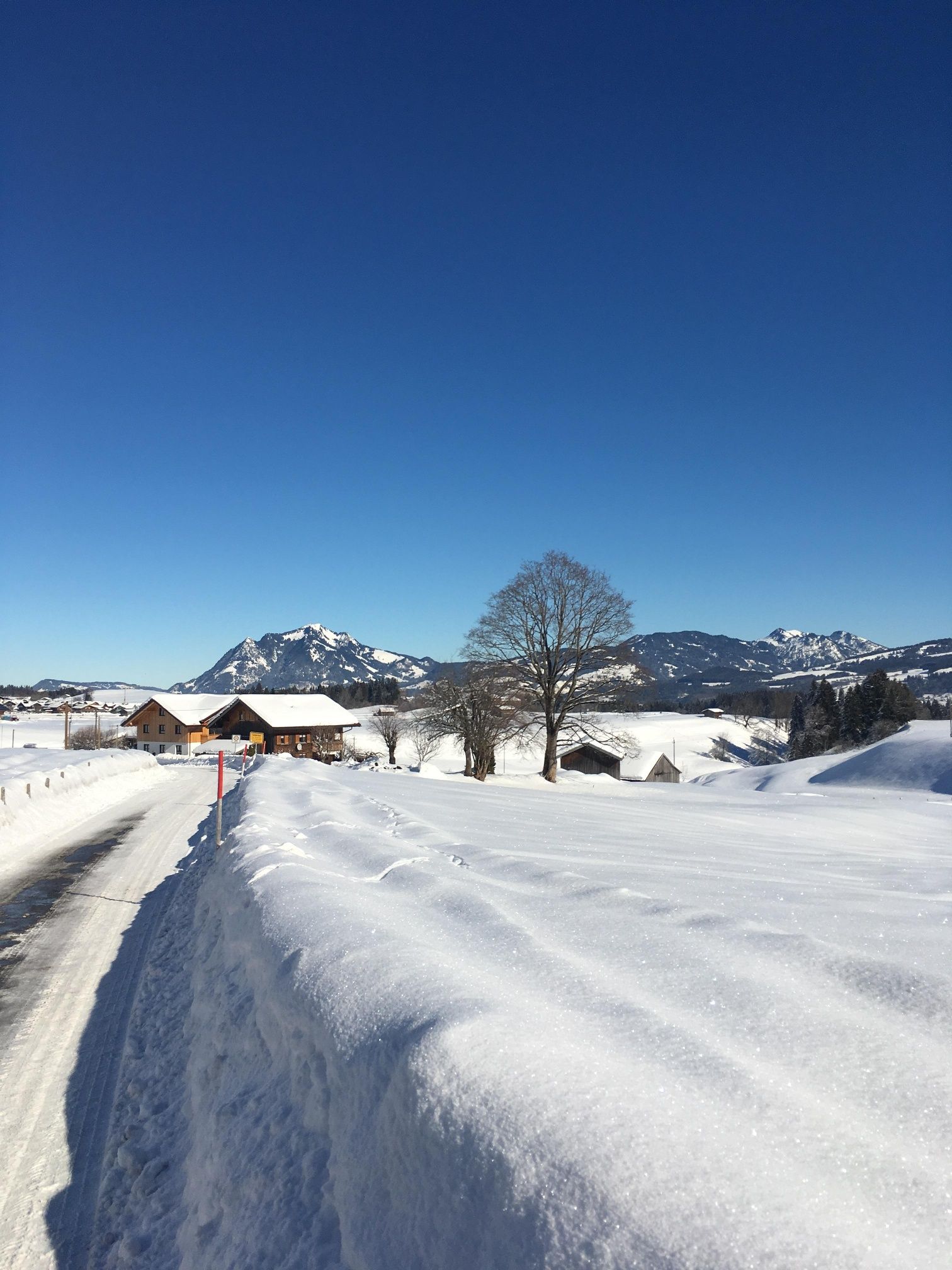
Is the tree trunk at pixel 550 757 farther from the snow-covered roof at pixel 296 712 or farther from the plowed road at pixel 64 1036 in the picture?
the snow-covered roof at pixel 296 712

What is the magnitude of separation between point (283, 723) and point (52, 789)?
48889mm

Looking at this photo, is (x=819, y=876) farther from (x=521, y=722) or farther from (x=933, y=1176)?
(x=521, y=722)

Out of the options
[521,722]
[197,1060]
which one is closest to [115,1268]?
[197,1060]

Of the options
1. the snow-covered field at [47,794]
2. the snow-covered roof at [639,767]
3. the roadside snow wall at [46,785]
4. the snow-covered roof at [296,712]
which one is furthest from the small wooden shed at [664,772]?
the roadside snow wall at [46,785]

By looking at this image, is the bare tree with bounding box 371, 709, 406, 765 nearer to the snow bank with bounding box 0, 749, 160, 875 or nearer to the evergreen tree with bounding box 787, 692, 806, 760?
the snow bank with bounding box 0, 749, 160, 875

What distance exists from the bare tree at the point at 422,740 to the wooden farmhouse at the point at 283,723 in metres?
7.12

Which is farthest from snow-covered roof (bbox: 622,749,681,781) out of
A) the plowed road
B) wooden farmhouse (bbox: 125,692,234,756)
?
the plowed road

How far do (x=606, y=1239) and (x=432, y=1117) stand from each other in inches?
31.5

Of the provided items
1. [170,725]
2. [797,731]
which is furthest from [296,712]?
[797,731]

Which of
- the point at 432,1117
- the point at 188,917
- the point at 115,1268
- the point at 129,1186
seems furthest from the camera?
the point at 188,917

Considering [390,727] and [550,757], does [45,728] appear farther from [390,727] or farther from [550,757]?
[550,757]

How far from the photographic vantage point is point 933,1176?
7.29 feet

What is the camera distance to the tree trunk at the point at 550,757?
27703 mm

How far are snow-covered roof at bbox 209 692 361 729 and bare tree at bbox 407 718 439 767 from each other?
289 inches
